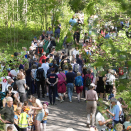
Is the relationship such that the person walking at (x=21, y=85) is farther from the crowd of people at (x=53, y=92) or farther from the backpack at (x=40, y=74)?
the backpack at (x=40, y=74)

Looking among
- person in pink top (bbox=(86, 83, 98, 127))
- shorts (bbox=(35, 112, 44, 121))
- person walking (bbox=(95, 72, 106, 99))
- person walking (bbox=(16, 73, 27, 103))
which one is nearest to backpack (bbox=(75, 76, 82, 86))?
person walking (bbox=(95, 72, 106, 99))

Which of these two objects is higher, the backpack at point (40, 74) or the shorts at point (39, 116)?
the backpack at point (40, 74)

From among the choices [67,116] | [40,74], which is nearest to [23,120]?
[67,116]

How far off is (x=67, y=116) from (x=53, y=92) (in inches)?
49.8

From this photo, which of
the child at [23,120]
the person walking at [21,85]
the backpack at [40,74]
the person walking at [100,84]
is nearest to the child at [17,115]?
the child at [23,120]

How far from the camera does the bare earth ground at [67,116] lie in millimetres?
10883

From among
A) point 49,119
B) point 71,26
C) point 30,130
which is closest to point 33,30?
point 49,119

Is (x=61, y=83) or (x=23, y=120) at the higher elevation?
(x=61, y=83)

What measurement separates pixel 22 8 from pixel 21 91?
35.6 feet

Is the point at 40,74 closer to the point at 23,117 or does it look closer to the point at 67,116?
the point at 67,116

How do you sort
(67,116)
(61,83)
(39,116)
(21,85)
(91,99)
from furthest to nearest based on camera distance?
(61,83) → (67,116) → (21,85) → (91,99) → (39,116)

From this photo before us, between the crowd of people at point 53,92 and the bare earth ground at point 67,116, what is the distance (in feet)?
0.96

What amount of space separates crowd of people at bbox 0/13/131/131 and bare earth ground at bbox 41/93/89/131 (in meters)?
0.29

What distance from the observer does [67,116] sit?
38.9 feet
